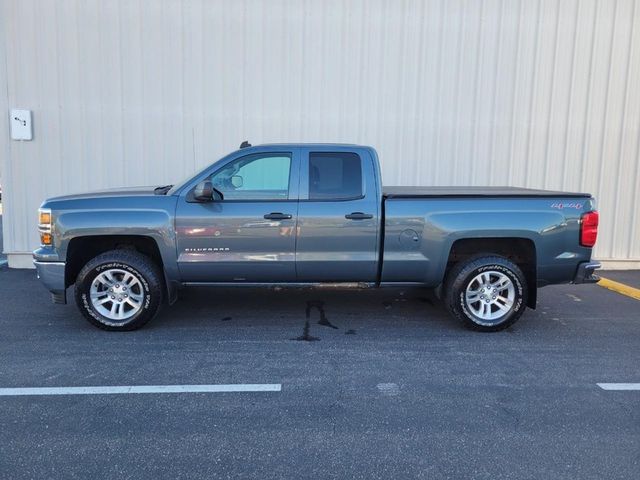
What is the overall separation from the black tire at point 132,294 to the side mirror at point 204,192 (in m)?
0.91

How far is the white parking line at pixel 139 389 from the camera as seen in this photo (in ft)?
12.5

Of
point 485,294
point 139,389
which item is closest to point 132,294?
point 139,389

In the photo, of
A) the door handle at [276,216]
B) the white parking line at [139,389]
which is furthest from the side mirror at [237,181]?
the white parking line at [139,389]

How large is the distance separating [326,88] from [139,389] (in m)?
6.23

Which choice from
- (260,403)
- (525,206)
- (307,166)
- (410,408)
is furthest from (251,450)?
(525,206)

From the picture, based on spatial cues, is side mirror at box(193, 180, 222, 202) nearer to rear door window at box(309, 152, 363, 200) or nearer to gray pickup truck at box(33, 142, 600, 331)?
gray pickup truck at box(33, 142, 600, 331)

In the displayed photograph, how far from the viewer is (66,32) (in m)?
8.34

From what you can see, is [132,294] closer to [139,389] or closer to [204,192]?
[204,192]

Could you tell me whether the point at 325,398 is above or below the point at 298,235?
below

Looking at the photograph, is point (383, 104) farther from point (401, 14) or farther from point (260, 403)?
point (260, 403)

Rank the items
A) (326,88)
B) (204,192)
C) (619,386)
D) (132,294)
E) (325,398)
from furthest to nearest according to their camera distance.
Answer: (326,88) < (132,294) < (204,192) < (619,386) < (325,398)

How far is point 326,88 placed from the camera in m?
8.63

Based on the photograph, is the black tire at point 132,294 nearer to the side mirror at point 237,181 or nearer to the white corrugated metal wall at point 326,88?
the side mirror at point 237,181

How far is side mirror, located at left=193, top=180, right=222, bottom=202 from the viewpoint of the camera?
4.95 metres
